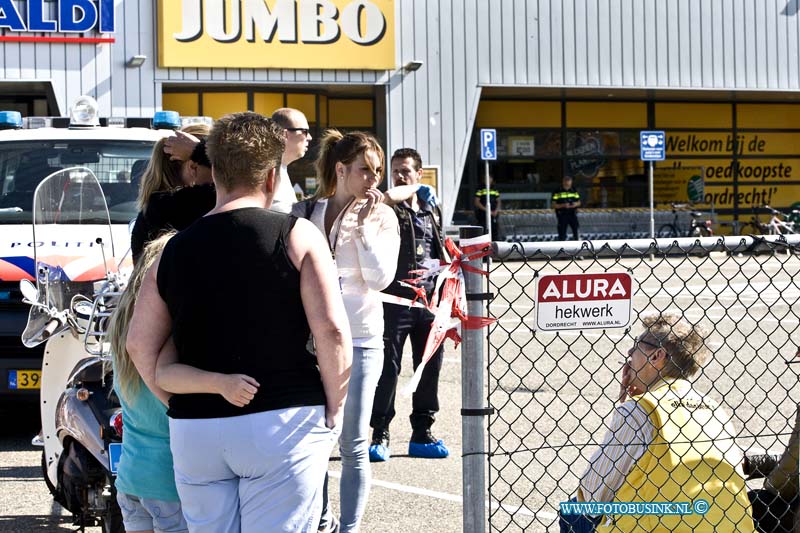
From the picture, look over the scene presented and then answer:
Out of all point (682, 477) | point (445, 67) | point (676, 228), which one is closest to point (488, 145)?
point (445, 67)

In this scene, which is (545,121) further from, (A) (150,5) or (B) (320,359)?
(B) (320,359)

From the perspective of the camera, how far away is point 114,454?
4.47 metres

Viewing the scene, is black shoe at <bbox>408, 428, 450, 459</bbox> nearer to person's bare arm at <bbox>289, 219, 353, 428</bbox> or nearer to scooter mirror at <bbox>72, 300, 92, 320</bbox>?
scooter mirror at <bbox>72, 300, 92, 320</bbox>

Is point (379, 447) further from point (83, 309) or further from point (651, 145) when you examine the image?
point (651, 145)

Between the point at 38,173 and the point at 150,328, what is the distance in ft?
19.3

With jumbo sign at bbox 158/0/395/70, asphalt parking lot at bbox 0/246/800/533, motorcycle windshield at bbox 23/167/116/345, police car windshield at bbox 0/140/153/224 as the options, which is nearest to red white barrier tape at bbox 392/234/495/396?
asphalt parking lot at bbox 0/246/800/533

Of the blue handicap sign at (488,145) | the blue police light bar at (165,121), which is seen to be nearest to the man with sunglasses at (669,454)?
the blue police light bar at (165,121)

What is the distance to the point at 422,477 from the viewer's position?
657cm

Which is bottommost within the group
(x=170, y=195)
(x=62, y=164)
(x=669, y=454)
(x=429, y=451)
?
(x=429, y=451)

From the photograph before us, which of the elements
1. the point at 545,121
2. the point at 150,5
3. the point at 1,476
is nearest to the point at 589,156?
the point at 545,121

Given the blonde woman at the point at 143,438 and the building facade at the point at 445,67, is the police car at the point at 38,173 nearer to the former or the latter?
the blonde woman at the point at 143,438

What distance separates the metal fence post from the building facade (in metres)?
20.8

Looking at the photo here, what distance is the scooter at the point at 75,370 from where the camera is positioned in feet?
15.3

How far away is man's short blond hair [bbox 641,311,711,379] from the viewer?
396 centimetres
